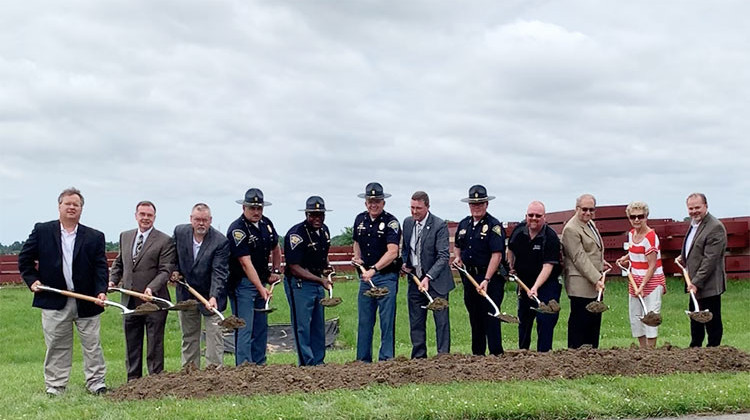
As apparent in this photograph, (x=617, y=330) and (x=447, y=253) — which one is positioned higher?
(x=447, y=253)

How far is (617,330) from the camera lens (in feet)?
50.5

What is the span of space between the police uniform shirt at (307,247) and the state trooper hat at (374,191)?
2.08 ft

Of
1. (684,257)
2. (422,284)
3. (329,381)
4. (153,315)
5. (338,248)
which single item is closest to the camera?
(329,381)

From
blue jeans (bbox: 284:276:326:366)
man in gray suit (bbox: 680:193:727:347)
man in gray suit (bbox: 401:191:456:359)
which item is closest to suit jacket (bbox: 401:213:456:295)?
man in gray suit (bbox: 401:191:456:359)

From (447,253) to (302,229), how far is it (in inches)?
67.4

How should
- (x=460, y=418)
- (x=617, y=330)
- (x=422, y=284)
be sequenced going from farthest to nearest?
(x=617, y=330)
(x=422, y=284)
(x=460, y=418)

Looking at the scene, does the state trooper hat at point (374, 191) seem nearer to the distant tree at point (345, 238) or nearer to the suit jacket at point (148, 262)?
the suit jacket at point (148, 262)

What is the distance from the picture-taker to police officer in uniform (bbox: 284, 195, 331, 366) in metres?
9.35

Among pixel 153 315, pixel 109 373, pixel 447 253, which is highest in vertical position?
pixel 447 253

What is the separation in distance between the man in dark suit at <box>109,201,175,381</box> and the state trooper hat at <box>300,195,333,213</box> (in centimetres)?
157

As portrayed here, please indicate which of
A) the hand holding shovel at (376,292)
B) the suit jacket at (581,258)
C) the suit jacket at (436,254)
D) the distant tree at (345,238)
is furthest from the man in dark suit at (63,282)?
the distant tree at (345,238)

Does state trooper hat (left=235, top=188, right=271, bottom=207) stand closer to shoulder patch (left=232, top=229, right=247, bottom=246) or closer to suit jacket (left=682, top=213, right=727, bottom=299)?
shoulder patch (left=232, top=229, right=247, bottom=246)

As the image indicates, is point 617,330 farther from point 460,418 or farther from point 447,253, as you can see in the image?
point 460,418

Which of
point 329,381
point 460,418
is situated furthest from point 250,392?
point 460,418
